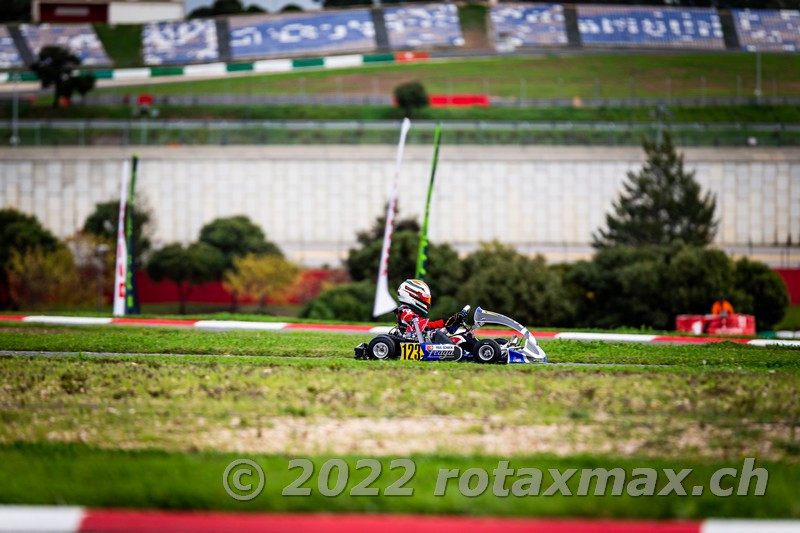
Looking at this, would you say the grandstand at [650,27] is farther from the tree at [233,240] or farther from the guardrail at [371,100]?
the tree at [233,240]

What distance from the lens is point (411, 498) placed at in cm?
1106

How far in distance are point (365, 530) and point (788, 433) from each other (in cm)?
614

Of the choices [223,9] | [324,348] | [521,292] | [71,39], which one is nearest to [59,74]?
[71,39]

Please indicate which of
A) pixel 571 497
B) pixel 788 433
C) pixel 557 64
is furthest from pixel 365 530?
pixel 557 64

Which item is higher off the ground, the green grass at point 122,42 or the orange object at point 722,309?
the green grass at point 122,42

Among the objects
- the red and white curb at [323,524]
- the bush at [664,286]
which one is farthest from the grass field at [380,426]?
the bush at [664,286]

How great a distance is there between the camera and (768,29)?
133875 millimetres

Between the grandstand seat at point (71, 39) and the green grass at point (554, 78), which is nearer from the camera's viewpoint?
the green grass at point (554, 78)

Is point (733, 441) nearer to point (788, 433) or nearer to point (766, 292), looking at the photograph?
point (788, 433)

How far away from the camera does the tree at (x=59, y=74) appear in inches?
4013

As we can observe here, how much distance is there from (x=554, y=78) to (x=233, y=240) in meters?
56.5

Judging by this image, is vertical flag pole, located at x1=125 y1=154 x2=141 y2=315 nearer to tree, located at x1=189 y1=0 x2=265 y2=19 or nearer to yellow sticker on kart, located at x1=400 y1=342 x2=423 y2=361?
yellow sticker on kart, located at x1=400 y1=342 x2=423 y2=361

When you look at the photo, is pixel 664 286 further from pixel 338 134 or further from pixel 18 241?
pixel 18 241

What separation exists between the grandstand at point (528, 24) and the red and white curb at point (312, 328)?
10711 cm
